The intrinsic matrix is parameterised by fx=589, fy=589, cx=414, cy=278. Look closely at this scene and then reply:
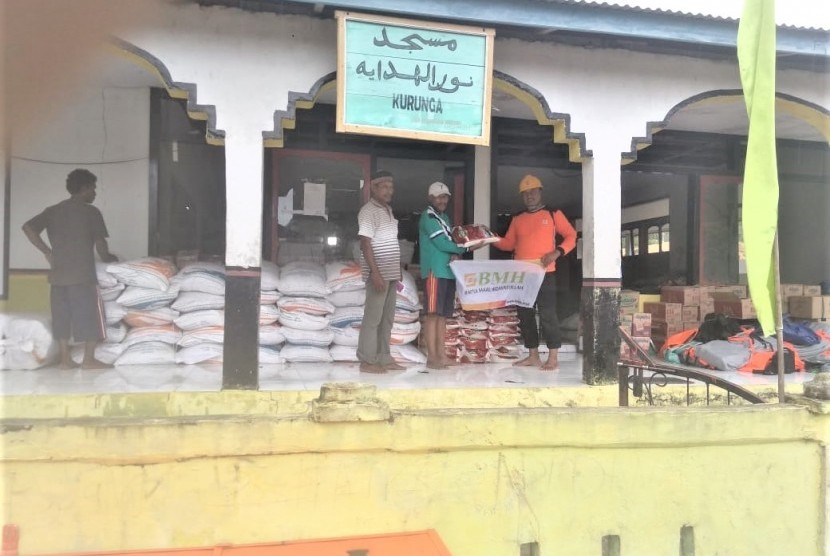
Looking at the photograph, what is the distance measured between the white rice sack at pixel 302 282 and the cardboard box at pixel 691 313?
15.2 ft

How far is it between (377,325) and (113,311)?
8.06 feet

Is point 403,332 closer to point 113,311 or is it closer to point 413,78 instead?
point 413,78

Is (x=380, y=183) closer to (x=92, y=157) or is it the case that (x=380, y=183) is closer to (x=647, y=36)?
(x=647, y=36)

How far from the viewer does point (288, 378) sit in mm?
5367

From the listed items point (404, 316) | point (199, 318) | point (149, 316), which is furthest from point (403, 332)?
point (149, 316)

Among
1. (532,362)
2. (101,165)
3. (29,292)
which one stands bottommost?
(532,362)

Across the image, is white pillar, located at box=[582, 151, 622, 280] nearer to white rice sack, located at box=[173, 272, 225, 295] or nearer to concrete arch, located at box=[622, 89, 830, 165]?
concrete arch, located at box=[622, 89, 830, 165]

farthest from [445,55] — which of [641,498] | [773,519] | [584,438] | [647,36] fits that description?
[773,519]

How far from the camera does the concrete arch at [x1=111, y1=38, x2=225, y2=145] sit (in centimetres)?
470

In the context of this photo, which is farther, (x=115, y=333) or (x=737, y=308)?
(x=737, y=308)

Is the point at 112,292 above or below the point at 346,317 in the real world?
above

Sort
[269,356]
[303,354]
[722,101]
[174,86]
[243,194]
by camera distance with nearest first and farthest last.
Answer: [174,86] → [243,194] → [269,356] → [303,354] → [722,101]

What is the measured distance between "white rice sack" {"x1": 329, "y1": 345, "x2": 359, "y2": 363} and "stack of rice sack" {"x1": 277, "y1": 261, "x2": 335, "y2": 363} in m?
0.06

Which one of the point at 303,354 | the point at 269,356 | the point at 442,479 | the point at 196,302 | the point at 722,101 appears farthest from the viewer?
the point at 722,101
